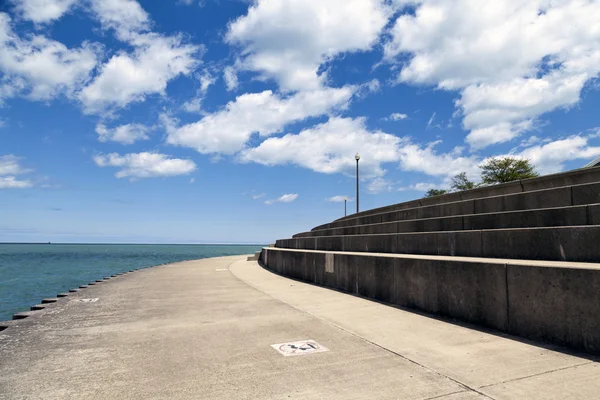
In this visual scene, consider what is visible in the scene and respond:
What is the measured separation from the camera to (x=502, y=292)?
212 inches

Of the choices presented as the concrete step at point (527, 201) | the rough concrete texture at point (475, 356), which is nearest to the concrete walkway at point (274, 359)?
the rough concrete texture at point (475, 356)

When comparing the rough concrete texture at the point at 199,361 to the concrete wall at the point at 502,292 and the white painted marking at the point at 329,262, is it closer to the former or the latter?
the concrete wall at the point at 502,292

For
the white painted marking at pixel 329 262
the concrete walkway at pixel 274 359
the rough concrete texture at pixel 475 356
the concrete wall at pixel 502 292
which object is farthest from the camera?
the white painted marking at pixel 329 262

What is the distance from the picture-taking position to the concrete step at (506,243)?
5.32m

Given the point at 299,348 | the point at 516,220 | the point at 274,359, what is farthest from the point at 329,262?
the point at 274,359

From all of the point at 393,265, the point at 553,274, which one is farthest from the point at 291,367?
the point at 393,265

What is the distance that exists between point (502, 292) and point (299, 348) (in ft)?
9.69

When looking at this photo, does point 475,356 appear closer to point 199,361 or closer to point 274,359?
point 274,359

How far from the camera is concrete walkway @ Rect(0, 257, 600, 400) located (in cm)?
369

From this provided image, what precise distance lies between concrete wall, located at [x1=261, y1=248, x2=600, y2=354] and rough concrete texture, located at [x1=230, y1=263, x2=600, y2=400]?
216 millimetres

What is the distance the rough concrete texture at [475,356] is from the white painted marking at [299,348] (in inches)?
30.3

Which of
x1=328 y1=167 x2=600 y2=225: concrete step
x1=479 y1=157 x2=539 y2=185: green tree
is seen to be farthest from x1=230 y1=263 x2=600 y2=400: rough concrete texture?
x1=479 y1=157 x2=539 y2=185: green tree

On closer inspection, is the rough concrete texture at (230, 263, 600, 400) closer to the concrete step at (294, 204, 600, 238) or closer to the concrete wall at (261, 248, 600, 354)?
the concrete wall at (261, 248, 600, 354)

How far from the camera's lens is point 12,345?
223 inches
